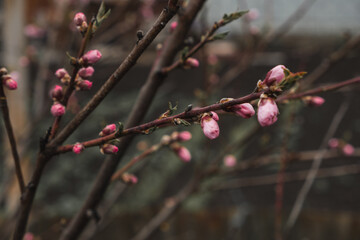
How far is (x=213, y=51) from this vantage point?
2809 millimetres

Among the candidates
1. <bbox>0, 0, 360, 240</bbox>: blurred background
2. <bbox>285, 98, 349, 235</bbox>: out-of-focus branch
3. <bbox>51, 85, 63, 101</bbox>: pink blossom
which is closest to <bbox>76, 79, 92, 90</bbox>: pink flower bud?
<bbox>51, 85, 63, 101</bbox>: pink blossom

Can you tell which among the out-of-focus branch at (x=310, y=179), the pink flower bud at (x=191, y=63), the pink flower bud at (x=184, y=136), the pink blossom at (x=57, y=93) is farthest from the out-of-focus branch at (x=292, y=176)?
the pink blossom at (x=57, y=93)

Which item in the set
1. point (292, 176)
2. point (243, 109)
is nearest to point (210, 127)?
point (243, 109)

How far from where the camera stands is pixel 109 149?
490mm

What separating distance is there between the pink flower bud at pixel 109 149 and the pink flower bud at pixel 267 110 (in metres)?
0.23

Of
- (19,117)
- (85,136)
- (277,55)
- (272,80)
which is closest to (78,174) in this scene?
(85,136)

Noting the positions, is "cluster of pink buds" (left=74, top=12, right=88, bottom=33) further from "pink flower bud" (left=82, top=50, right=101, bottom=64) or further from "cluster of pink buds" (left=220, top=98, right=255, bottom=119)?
"cluster of pink buds" (left=220, top=98, right=255, bottom=119)

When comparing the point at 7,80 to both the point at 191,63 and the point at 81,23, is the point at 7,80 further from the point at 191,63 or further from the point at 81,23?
the point at 191,63

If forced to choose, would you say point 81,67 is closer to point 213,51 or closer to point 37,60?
point 213,51

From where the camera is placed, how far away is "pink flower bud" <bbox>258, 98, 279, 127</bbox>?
0.37 metres

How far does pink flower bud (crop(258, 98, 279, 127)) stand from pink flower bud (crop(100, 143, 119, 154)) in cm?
23

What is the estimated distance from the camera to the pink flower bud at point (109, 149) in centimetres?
49

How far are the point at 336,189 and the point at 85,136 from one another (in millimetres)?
2256

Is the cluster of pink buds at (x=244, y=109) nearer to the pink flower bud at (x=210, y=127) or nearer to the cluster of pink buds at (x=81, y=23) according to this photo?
the pink flower bud at (x=210, y=127)
